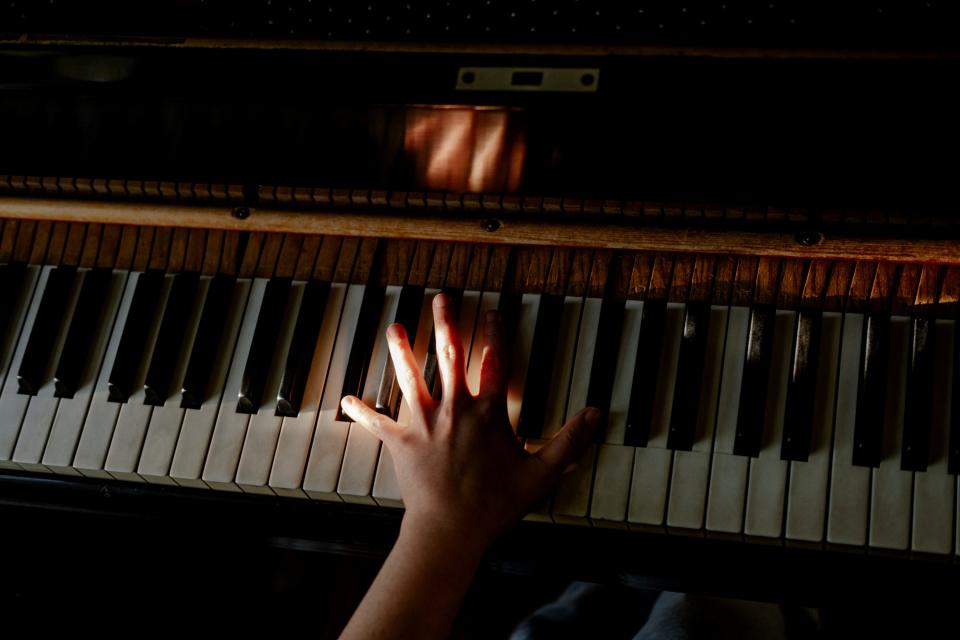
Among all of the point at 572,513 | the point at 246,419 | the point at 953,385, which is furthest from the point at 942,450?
the point at 246,419

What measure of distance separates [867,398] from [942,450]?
0.15 meters

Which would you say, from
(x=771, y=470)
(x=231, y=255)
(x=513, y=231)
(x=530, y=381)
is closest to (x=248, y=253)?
(x=231, y=255)

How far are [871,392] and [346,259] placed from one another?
1.07 meters

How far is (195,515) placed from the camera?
66.8 inches

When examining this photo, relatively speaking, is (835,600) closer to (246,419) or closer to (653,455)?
(653,455)

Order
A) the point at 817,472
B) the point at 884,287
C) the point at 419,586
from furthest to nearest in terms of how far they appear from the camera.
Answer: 1. the point at 884,287
2. the point at 817,472
3. the point at 419,586

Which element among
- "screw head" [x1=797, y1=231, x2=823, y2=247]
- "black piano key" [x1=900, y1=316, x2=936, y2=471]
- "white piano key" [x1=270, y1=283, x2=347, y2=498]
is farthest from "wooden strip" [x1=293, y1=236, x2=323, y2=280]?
"black piano key" [x1=900, y1=316, x2=936, y2=471]

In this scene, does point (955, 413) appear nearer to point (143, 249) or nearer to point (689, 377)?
point (689, 377)

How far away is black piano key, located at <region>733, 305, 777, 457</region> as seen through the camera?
4.84ft

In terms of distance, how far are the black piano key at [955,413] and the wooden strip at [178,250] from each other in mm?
1590

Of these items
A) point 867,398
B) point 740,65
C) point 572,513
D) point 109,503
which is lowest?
point 109,503

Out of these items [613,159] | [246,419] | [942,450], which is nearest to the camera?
[942,450]

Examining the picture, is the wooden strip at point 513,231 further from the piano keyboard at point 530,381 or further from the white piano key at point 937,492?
the white piano key at point 937,492

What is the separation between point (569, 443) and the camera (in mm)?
1465
